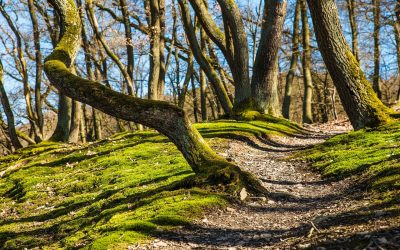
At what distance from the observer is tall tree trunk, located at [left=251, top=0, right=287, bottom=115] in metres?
18.1

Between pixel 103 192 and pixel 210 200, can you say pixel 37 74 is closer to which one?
pixel 103 192

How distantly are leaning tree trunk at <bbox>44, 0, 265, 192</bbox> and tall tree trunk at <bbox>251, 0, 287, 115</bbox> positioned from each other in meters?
11.3

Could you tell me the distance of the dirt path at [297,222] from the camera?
4.33m

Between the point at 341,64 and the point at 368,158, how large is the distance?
3.90m

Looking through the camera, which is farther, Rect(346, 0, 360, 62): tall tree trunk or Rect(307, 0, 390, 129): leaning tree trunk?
Rect(346, 0, 360, 62): tall tree trunk

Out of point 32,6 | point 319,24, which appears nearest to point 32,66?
point 32,6

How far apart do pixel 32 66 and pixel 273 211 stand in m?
27.9

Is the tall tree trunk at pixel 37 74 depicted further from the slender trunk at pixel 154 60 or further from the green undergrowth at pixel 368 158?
the green undergrowth at pixel 368 158

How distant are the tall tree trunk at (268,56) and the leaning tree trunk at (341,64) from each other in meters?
6.34

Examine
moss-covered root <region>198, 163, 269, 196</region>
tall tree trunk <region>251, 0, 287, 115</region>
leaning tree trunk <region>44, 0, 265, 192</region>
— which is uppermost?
tall tree trunk <region>251, 0, 287, 115</region>

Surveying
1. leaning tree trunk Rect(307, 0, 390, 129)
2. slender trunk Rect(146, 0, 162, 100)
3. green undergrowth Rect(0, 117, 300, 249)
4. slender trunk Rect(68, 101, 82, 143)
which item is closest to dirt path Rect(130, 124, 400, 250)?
green undergrowth Rect(0, 117, 300, 249)

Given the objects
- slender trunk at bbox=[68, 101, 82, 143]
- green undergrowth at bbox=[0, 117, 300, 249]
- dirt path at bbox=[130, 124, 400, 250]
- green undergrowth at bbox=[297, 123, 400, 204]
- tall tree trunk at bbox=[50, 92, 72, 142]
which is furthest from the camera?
slender trunk at bbox=[68, 101, 82, 143]

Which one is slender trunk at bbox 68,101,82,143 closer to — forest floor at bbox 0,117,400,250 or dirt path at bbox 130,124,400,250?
forest floor at bbox 0,117,400,250

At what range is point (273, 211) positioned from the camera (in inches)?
267
